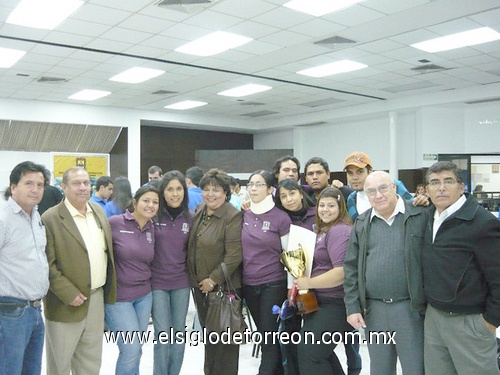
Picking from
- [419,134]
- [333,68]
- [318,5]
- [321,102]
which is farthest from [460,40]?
[321,102]

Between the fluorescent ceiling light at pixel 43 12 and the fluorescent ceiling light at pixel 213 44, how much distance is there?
1.87m

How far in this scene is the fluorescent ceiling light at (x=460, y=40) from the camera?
21.5 feet

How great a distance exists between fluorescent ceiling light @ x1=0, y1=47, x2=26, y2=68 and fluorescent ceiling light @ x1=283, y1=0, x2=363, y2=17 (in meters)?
4.47

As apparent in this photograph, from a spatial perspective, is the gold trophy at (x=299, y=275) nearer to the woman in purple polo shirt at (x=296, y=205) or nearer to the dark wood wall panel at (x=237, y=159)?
the woman in purple polo shirt at (x=296, y=205)

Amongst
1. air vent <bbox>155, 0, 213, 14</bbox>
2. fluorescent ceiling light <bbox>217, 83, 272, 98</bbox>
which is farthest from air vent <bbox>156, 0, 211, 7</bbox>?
fluorescent ceiling light <bbox>217, 83, 272, 98</bbox>

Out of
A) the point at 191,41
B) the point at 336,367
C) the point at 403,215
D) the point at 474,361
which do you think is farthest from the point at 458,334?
the point at 191,41

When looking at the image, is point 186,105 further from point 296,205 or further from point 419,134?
point 296,205

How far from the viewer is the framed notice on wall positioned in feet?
39.0

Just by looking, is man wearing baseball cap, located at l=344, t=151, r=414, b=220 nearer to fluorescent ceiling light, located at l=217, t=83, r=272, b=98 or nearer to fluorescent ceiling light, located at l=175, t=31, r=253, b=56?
fluorescent ceiling light, located at l=175, t=31, r=253, b=56

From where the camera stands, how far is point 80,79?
355 inches

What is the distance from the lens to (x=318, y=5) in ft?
17.9

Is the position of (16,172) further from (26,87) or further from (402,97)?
(402,97)

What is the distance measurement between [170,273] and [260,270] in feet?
2.03

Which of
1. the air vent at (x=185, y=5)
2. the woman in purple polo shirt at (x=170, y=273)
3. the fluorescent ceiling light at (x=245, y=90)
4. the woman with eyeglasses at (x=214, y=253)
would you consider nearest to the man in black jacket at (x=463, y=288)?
the woman with eyeglasses at (x=214, y=253)
